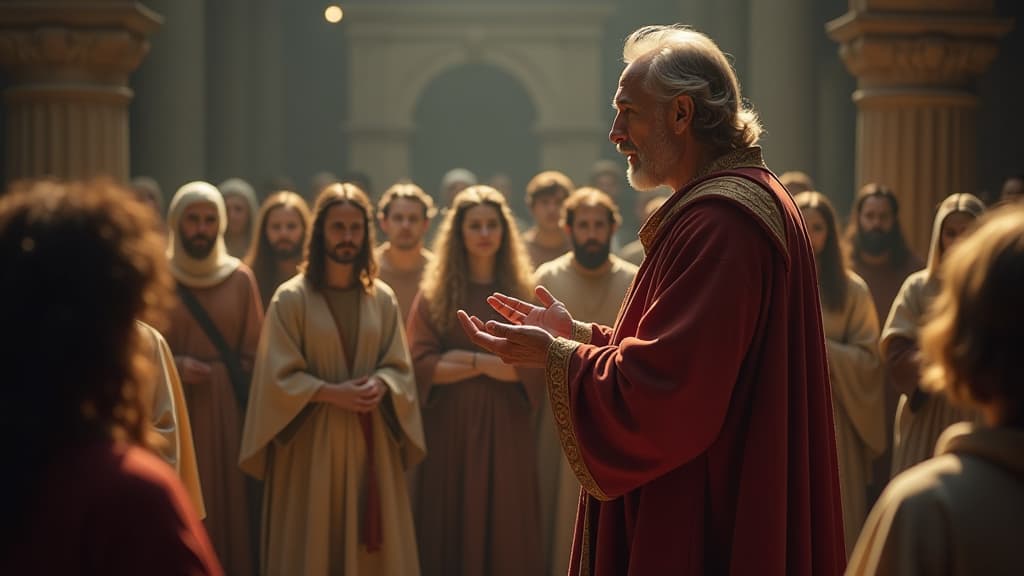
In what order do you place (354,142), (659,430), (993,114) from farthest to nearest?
1. (354,142)
2. (993,114)
3. (659,430)

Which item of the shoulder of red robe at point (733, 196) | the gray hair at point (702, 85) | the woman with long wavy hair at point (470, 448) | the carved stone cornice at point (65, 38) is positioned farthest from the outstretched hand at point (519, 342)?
the carved stone cornice at point (65, 38)

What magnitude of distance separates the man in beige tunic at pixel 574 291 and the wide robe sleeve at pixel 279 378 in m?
1.66

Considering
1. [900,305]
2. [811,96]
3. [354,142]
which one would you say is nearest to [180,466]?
[900,305]

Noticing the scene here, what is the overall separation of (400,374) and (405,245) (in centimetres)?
188

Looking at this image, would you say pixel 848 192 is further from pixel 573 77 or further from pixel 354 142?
pixel 354 142

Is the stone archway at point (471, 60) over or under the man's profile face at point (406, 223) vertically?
over

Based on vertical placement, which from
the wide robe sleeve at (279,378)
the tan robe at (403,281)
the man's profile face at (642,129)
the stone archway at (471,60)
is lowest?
the wide robe sleeve at (279,378)

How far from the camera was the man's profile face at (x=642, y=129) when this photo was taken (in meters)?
3.75

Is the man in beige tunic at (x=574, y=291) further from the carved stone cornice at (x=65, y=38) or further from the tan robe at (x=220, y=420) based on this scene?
the carved stone cornice at (x=65, y=38)

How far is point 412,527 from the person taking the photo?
7.00 metres

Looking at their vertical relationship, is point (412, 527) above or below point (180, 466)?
below

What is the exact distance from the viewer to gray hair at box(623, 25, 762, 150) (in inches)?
146

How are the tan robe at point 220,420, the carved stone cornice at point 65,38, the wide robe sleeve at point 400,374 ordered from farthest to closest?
the carved stone cornice at point 65,38, the tan robe at point 220,420, the wide robe sleeve at point 400,374

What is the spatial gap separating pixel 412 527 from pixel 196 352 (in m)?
1.60
